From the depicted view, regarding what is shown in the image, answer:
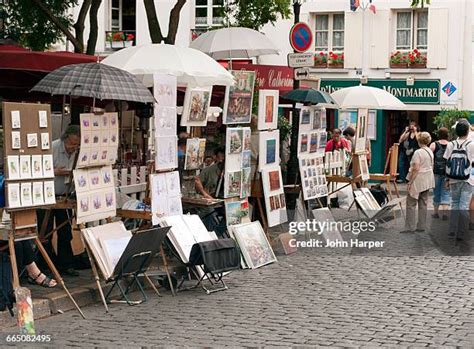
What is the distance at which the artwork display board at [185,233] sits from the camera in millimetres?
11836

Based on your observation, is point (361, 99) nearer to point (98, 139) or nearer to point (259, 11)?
point (259, 11)

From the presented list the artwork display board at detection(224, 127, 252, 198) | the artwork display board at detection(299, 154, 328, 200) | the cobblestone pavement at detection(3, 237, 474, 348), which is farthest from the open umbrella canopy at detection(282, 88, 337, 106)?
the cobblestone pavement at detection(3, 237, 474, 348)

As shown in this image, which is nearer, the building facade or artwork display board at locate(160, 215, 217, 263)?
artwork display board at locate(160, 215, 217, 263)

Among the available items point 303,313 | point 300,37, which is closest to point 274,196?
point 300,37

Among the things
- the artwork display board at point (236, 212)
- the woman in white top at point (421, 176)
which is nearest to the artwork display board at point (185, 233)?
the artwork display board at point (236, 212)

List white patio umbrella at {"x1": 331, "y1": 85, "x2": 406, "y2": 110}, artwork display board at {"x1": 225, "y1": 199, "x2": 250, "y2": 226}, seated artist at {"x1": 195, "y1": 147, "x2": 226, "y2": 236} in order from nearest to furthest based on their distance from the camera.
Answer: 1. seated artist at {"x1": 195, "y1": 147, "x2": 226, "y2": 236}
2. artwork display board at {"x1": 225, "y1": 199, "x2": 250, "y2": 226}
3. white patio umbrella at {"x1": 331, "y1": 85, "x2": 406, "y2": 110}

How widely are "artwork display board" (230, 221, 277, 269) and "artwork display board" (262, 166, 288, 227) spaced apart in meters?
0.91

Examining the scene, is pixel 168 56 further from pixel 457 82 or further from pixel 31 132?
pixel 457 82

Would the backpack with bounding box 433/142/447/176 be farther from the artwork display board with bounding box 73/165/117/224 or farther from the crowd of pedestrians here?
the artwork display board with bounding box 73/165/117/224

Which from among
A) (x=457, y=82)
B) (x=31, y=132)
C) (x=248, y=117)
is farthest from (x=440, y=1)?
(x=31, y=132)

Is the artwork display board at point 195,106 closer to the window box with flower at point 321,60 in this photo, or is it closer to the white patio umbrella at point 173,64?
the white patio umbrella at point 173,64

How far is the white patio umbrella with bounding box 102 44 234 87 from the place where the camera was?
12.8 m

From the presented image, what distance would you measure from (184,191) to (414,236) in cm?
509

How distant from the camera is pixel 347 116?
33.3 metres
